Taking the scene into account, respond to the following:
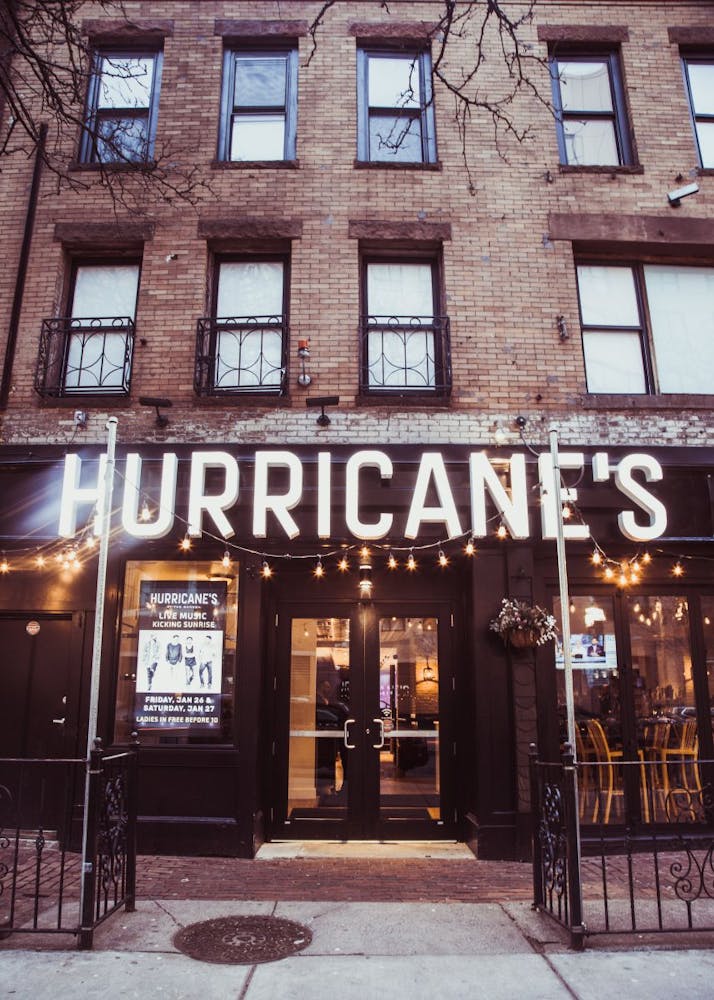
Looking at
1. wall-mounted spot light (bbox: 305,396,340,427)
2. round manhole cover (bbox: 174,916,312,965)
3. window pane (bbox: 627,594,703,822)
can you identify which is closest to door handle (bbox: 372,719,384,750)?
round manhole cover (bbox: 174,916,312,965)

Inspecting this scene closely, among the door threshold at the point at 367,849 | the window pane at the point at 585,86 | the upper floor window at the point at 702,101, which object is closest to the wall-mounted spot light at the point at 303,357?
the window pane at the point at 585,86

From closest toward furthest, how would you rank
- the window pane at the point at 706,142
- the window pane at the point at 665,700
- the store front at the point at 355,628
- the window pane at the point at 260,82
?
1. the store front at the point at 355,628
2. the window pane at the point at 665,700
3. the window pane at the point at 706,142
4. the window pane at the point at 260,82

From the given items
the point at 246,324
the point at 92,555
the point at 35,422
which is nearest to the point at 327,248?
the point at 246,324

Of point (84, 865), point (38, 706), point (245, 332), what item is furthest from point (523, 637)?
point (38, 706)

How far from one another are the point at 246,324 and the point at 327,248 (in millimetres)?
1394

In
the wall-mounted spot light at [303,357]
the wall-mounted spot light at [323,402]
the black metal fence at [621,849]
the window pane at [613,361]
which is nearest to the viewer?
the black metal fence at [621,849]

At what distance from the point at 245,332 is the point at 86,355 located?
2.00 m

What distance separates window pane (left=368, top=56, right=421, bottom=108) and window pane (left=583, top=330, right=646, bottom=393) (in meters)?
4.10

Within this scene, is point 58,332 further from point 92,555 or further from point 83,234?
point 92,555

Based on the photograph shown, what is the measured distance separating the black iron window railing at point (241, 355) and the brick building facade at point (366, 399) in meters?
0.03

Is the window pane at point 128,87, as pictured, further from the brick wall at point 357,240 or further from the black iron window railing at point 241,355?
the black iron window railing at point 241,355

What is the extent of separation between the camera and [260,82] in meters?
9.52

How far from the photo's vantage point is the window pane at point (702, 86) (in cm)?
933

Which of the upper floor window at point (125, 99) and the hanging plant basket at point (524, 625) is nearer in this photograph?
the hanging plant basket at point (524, 625)
